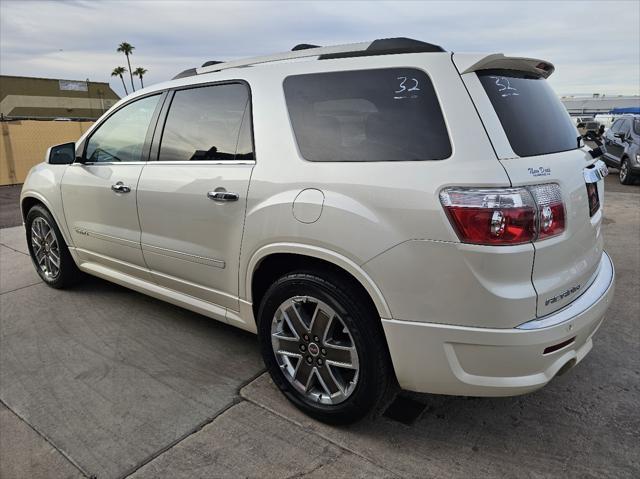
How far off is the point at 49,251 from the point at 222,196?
109 inches

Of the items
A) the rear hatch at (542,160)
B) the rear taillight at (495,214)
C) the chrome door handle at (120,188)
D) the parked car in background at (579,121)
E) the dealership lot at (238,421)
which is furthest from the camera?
the parked car in background at (579,121)

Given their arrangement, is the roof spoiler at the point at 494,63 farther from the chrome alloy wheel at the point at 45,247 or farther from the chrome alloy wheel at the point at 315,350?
the chrome alloy wheel at the point at 45,247

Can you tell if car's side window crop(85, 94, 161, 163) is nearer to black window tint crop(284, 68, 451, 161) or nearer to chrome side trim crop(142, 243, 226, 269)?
chrome side trim crop(142, 243, 226, 269)

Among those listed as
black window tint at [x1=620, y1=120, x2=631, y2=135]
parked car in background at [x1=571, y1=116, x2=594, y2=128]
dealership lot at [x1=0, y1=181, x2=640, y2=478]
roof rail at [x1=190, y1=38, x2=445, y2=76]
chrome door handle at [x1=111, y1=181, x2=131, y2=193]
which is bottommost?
dealership lot at [x1=0, y1=181, x2=640, y2=478]

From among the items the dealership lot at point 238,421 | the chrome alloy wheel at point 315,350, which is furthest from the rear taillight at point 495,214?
the dealership lot at point 238,421

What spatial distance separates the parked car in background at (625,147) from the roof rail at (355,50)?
10.8 metres

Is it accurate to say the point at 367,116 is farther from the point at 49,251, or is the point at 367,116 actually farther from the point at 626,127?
the point at 626,127

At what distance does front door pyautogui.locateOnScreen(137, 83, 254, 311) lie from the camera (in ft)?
8.93

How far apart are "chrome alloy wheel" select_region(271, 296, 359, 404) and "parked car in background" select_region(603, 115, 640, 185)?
36.5 feet

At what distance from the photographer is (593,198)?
2.44m

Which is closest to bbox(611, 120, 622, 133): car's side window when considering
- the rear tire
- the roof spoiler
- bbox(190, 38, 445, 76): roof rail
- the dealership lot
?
the dealership lot

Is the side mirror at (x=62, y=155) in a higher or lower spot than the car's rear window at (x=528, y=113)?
lower

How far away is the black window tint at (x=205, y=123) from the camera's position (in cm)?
281

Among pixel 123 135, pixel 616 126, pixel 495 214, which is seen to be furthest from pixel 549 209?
pixel 616 126
